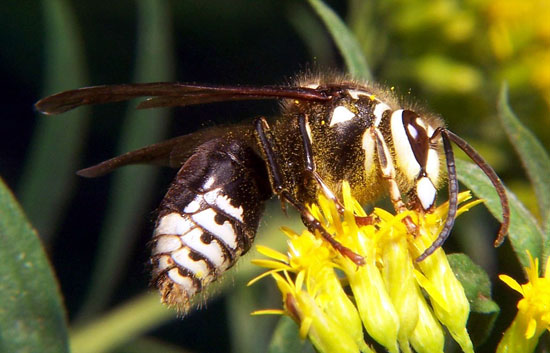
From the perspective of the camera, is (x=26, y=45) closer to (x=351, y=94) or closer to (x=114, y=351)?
(x=114, y=351)

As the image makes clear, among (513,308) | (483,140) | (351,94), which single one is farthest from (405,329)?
(483,140)

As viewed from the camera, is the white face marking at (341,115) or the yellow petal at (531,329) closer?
the yellow petal at (531,329)

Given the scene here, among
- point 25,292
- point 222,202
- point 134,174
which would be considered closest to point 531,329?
point 222,202

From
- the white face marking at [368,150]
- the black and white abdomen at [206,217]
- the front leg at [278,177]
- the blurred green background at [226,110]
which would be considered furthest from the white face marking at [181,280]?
the blurred green background at [226,110]

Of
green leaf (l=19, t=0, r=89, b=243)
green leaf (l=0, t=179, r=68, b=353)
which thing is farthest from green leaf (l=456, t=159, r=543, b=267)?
green leaf (l=19, t=0, r=89, b=243)

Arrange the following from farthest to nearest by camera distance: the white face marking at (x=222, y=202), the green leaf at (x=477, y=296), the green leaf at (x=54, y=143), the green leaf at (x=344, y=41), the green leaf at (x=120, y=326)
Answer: the green leaf at (x=54, y=143), the green leaf at (x=120, y=326), the green leaf at (x=344, y=41), the white face marking at (x=222, y=202), the green leaf at (x=477, y=296)

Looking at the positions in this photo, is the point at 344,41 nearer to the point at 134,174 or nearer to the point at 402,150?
the point at 402,150

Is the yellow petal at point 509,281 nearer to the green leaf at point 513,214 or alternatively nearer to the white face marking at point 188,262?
the green leaf at point 513,214
